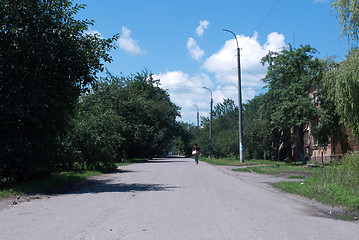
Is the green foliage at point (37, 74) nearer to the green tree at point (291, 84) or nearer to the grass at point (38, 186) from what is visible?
the grass at point (38, 186)

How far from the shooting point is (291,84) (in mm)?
24547

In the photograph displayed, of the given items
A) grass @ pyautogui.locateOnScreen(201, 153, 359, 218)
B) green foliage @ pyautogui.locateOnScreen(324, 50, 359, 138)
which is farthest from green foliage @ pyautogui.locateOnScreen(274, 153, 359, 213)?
green foliage @ pyautogui.locateOnScreen(324, 50, 359, 138)

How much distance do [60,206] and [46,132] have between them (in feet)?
16.1

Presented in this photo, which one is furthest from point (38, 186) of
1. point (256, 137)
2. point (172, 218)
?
point (256, 137)

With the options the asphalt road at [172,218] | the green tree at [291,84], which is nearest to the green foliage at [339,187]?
the asphalt road at [172,218]

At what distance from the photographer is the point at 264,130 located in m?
38.4

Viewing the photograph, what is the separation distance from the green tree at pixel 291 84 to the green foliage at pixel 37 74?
1532 cm

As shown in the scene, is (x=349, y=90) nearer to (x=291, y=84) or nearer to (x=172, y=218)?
(x=291, y=84)

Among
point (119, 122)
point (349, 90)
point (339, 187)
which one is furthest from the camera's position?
point (119, 122)

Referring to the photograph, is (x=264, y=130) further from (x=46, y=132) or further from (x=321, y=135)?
(x=46, y=132)

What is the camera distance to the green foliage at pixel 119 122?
19.6m

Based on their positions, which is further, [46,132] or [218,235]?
[46,132]

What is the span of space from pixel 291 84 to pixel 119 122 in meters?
14.1

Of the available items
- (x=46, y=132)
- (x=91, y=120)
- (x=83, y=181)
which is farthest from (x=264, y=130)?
(x=46, y=132)
